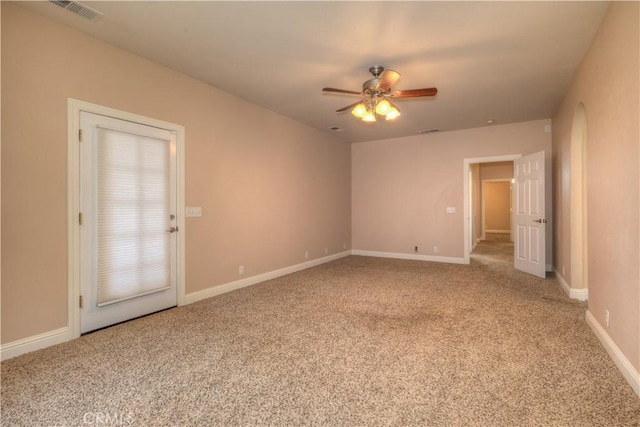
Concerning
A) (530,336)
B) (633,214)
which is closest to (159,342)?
(530,336)

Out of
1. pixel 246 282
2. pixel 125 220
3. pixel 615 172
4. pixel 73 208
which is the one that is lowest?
pixel 246 282

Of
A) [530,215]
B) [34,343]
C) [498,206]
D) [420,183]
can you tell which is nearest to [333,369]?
[34,343]

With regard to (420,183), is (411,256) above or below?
below

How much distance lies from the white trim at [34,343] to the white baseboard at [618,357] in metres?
4.31

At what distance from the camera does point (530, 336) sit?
8.98 ft

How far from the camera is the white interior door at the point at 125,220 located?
2854 mm

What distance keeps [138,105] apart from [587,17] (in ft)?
14.0

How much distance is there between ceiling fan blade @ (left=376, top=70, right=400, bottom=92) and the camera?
306cm

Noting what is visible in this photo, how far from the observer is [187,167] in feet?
12.3

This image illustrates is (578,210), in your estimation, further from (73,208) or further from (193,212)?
(73,208)

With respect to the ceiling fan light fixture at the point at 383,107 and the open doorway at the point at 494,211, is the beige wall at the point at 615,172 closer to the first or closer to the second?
the ceiling fan light fixture at the point at 383,107

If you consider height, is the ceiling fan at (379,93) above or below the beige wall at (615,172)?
above

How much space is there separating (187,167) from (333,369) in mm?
2870

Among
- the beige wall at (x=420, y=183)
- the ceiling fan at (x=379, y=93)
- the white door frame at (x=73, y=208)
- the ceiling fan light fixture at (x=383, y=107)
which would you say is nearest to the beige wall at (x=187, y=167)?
the white door frame at (x=73, y=208)
